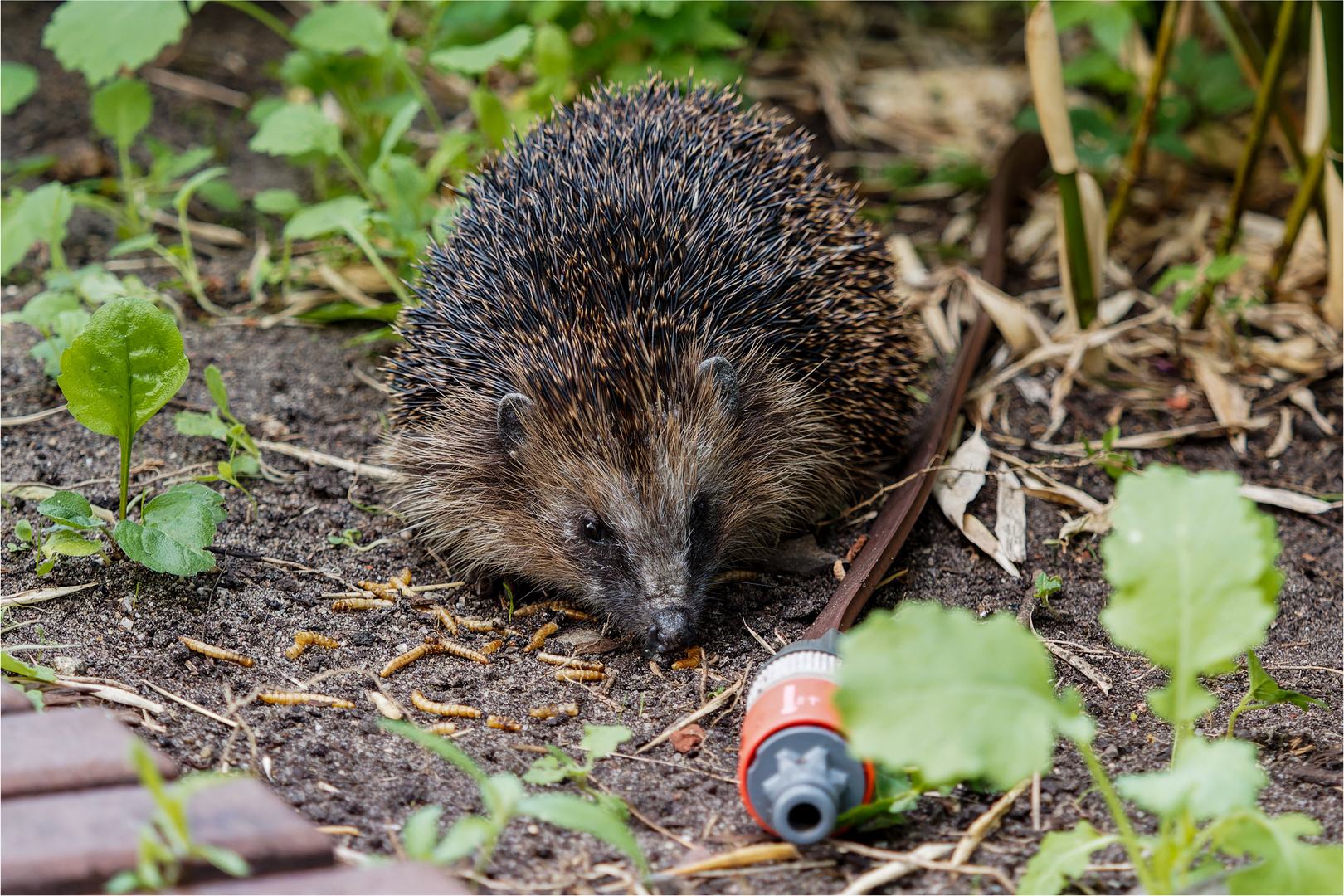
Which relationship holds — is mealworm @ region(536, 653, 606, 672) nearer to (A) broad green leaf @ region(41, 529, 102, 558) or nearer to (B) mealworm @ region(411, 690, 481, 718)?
(B) mealworm @ region(411, 690, 481, 718)

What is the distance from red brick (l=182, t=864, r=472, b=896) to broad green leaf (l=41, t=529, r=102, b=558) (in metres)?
1.59

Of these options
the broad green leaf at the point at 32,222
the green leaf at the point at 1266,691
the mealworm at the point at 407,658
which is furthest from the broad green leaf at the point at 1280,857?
the broad green leaf at the point at 32,222

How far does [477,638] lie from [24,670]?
1355 mm

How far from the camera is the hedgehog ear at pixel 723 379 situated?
148 inches

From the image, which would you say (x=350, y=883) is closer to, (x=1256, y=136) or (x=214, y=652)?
(x=214, y=652)

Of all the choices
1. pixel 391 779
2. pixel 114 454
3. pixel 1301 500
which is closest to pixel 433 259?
pixel 114 454

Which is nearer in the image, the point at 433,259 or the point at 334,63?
the point at 433,259

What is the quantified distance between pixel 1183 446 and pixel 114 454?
173 inches

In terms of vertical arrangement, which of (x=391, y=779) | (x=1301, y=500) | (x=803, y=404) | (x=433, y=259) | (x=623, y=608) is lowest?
(x=391, y=779)

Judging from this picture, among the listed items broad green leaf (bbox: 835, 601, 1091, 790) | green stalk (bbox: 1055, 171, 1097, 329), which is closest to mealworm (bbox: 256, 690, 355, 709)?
broad green leaf (bbox: 835, 601, 1091, 790)

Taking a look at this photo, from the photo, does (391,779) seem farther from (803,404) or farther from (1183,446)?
(1183,446)

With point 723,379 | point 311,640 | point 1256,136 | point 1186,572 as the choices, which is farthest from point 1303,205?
point 311,640

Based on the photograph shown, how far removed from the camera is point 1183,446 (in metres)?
4.75

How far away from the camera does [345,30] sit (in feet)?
16.4
